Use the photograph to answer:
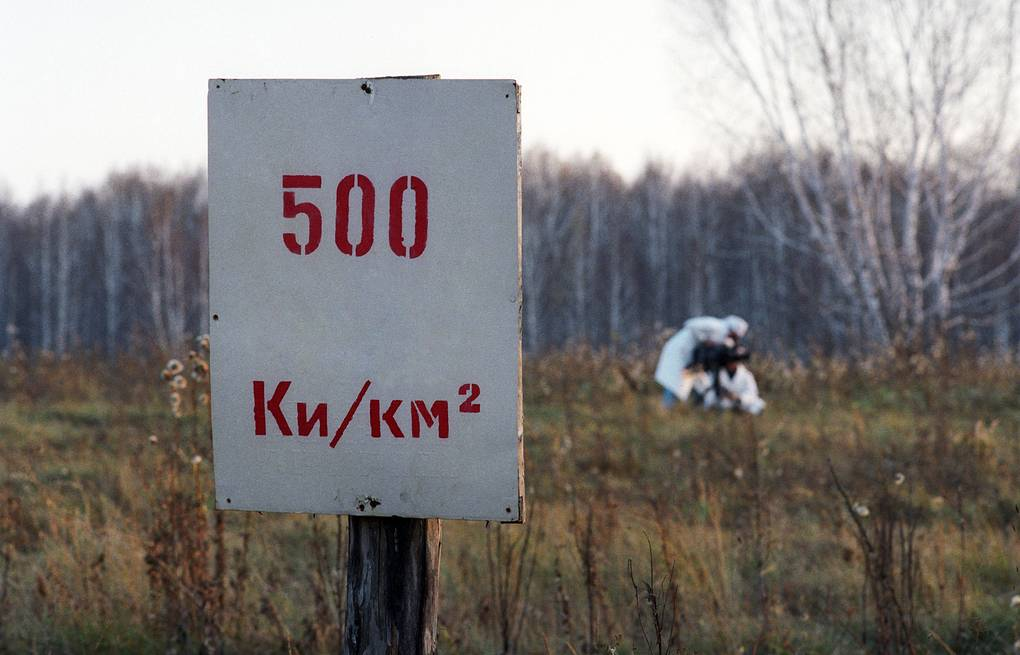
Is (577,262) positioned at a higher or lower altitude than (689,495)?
higher

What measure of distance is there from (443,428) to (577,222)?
108 feet

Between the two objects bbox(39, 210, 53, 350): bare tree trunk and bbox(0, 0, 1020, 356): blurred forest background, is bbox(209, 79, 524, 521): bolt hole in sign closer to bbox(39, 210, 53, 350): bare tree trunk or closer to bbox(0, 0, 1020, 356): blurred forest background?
bbox(0, 0, 1020, 356): blurred forest background

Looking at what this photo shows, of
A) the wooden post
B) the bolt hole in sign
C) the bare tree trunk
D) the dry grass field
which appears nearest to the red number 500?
the bolt hole in sign

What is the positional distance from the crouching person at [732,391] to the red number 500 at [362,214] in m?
6.84

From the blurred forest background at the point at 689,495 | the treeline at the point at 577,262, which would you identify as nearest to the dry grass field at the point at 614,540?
the blurred forest background at the point at 689,495

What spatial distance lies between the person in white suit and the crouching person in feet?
0.63

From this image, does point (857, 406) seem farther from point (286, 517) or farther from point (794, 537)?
point (286, 517)

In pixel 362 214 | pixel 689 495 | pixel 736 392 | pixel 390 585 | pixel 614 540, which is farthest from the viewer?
pixel 736 392

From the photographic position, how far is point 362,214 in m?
1.69

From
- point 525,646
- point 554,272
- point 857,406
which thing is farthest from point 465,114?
point 554,272

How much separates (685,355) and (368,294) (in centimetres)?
696

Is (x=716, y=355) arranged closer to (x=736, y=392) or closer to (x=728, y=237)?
(x=736, y=392)

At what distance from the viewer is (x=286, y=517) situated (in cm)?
523

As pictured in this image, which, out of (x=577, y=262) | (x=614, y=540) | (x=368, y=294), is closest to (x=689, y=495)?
(x=614, y=540)
